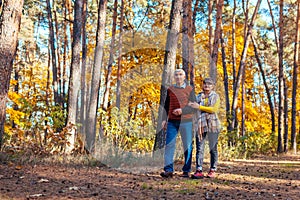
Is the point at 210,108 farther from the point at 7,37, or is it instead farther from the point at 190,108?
the point at 7,37

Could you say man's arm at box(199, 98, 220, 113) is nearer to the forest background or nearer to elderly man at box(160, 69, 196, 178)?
elderly man at box(160, 69, 196, 178)

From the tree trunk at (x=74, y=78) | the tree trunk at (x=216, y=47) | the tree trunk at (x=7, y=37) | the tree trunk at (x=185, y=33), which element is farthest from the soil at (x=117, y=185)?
the tree trunk at (x=216, y=47)

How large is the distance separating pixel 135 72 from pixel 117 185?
467 inches

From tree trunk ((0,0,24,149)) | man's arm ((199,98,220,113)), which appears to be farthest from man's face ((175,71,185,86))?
tree trunk ((0,0,24,149))

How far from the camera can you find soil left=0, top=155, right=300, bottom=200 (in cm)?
432

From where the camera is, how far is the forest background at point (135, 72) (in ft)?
25.6

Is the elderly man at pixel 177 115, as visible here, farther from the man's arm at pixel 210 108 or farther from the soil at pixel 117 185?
the soil at pixel 117 185

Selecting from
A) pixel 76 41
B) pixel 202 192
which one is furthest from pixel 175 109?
pixel 76 41

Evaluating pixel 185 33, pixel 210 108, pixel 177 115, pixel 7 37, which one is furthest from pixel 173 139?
pixel 185 33

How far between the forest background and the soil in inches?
48.4

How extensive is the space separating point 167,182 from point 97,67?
630 centimetres

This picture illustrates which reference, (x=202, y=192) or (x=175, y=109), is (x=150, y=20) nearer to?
(x=175, y=109)

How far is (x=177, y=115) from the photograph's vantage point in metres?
5.91

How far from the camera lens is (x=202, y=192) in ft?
15.7
